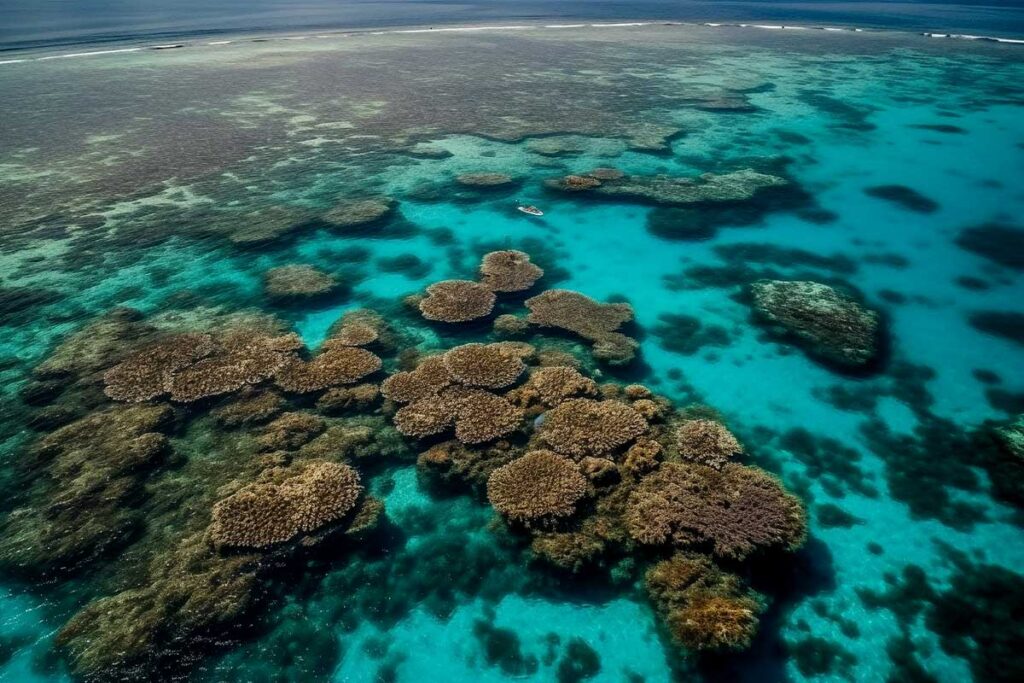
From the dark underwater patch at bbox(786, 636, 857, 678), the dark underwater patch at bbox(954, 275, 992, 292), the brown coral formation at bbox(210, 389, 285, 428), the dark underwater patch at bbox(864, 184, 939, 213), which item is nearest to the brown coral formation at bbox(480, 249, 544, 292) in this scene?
the brown coral formation at bbox(210, 389, 285, 428)

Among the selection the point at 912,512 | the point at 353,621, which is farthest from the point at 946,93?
the point at 353,621

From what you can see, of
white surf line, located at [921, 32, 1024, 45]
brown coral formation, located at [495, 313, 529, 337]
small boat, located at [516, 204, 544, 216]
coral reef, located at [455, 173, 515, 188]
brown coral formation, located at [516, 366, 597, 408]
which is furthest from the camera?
white surf line, located at [921, 32, 1024, 45]

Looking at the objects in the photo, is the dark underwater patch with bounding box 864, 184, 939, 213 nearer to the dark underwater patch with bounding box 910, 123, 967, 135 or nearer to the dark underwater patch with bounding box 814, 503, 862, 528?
the dark underwater patch with bounding box 910, 123, 967, 135

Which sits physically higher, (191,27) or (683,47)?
(191,27)

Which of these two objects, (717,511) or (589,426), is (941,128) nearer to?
(589,426)

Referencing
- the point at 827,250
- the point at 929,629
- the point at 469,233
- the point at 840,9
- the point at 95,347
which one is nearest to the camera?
the point at 929,629

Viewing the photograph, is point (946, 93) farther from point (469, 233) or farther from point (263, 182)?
point (263, 182)

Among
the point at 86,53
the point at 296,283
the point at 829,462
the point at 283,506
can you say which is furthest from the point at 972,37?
the point at 86,53
